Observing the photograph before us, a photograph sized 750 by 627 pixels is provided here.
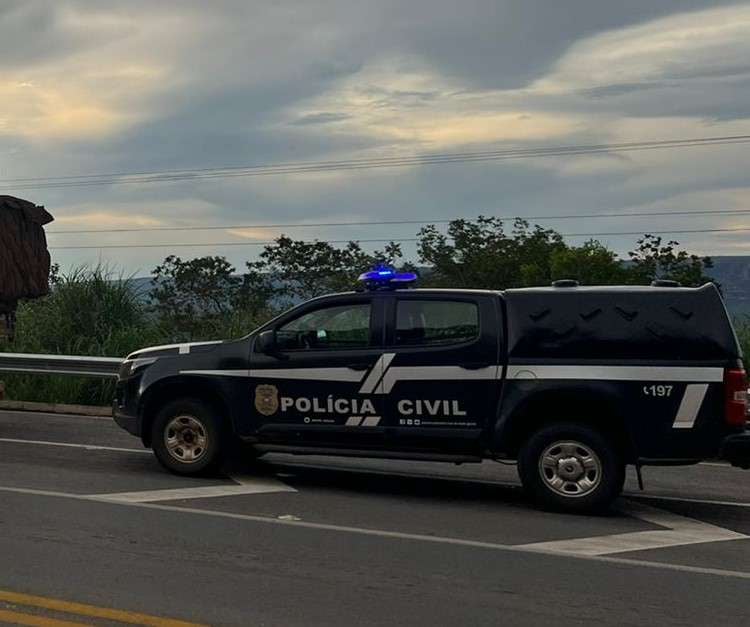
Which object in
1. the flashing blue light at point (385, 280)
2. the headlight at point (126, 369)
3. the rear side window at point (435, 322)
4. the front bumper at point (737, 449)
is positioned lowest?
the front bumper at point (737, 449)

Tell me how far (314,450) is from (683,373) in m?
3.17

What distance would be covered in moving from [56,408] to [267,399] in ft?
23.0

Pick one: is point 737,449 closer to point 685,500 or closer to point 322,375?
point 685,500

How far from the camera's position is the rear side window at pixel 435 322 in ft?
28.3

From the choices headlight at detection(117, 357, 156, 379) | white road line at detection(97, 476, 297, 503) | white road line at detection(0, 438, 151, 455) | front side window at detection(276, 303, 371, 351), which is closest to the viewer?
white road line at detection(97, 476, 297, 503)

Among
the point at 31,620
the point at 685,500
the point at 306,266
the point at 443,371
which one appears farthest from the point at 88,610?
the point at 306,266

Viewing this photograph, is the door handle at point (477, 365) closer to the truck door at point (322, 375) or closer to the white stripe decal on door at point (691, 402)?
the truck door at point (322, 375)

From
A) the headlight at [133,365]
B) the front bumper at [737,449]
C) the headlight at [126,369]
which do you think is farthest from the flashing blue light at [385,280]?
the front bumper at [737,449]

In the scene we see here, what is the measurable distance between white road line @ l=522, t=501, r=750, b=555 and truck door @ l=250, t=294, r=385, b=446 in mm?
2192

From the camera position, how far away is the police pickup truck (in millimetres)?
8094

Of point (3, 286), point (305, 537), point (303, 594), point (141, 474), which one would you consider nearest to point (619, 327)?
point (305, 537)

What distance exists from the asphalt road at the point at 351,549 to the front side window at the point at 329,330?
1291mm

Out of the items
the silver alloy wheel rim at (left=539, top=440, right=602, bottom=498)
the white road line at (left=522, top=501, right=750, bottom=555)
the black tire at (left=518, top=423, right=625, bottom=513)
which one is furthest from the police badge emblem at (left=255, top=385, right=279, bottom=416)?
the white road line at (left=522, top=501, right=750, bottom=555)

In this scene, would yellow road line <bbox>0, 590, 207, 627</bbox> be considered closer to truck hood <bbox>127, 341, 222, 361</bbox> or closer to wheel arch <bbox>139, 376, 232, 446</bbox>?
wheel arch <bbox>139, 376, 232, 446</bbox>
